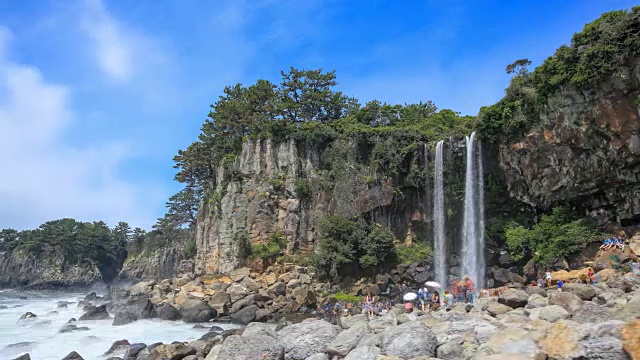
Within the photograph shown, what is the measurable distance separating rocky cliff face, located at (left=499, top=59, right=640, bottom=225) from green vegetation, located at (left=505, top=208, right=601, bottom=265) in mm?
1204

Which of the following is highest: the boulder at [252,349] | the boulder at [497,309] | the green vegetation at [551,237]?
the green vegetation at [551,237]

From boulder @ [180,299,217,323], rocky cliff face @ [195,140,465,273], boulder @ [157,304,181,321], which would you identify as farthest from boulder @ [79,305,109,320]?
rocky cliff face @ [195,140,465,273]

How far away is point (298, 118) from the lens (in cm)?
3897

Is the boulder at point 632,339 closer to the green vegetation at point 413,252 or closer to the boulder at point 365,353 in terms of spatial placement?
the boulder at point 365,353

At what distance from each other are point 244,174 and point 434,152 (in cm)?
1520

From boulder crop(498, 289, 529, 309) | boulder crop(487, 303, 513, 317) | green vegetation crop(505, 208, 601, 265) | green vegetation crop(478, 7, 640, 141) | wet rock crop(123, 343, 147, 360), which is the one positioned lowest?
wet rock crop(123, 343, 147, 360)

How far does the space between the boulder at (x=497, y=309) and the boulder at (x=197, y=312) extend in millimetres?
16779

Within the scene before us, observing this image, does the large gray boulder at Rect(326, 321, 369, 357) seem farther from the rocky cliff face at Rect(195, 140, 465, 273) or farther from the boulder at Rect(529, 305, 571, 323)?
the rocky cliff face at Rect(195, 140, 465, 273)

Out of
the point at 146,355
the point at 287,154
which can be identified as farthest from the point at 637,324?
the point at 287,154

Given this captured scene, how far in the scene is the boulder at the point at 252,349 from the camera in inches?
342

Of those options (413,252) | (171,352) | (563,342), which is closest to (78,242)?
(413,252)

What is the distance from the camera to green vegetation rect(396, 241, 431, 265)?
28.7 m

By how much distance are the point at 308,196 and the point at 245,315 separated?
11739 mm

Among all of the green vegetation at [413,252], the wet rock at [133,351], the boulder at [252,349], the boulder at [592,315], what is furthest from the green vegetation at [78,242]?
the boulder at [592,315]
